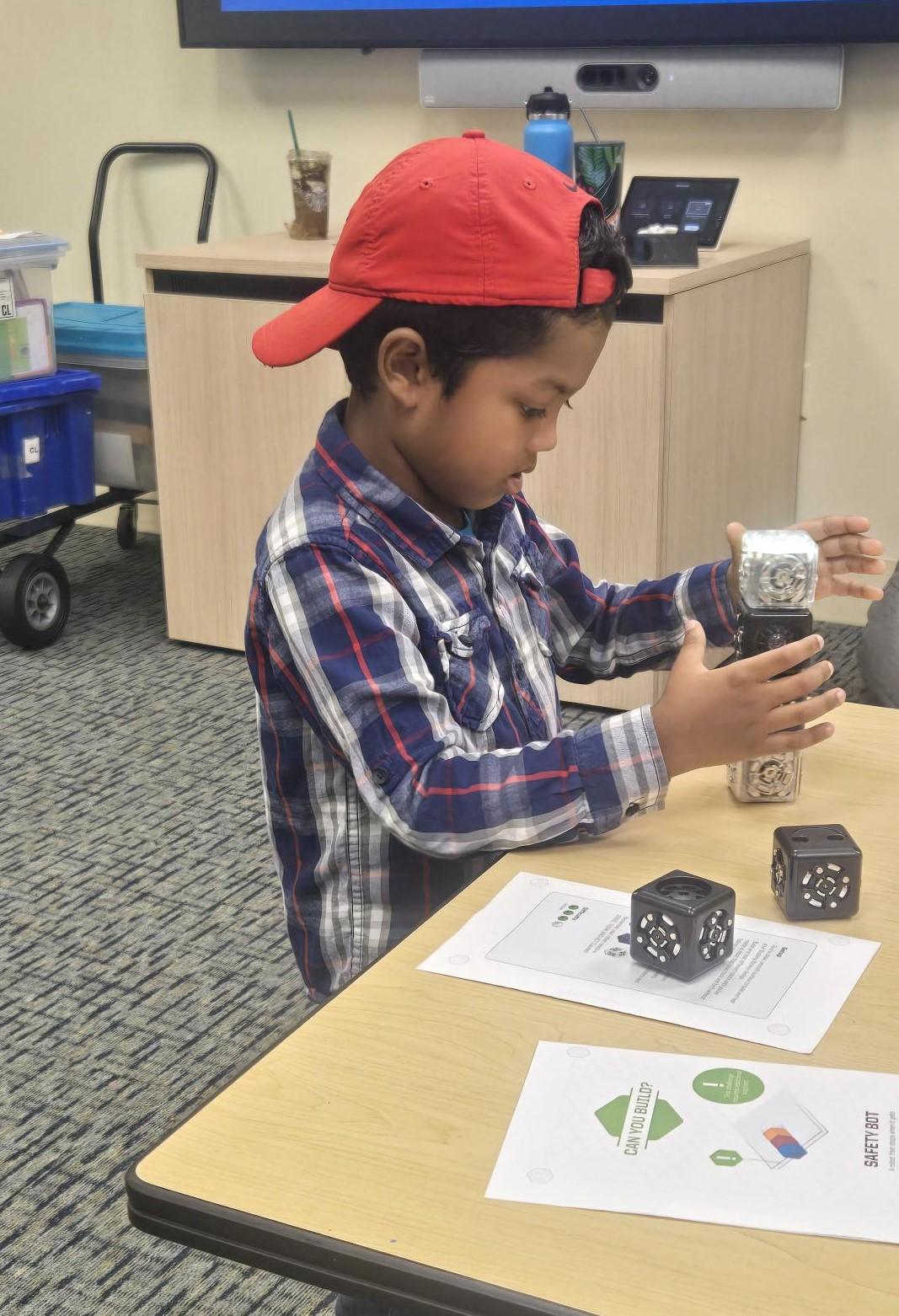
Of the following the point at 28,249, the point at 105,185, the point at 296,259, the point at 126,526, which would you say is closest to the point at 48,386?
the point at 28,249

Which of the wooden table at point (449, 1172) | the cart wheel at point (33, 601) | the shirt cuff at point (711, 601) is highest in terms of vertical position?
the shirt cuff at point (711, 601)

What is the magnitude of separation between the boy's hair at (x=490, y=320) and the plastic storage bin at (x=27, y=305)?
2.02m

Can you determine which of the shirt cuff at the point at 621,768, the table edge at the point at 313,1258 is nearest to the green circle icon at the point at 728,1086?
the table edge at the point at 313,1258

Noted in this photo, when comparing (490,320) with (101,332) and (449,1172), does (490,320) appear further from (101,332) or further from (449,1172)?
(101,332)

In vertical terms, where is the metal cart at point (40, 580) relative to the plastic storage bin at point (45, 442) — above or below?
below

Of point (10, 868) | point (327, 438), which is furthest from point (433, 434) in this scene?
point (10, 868)

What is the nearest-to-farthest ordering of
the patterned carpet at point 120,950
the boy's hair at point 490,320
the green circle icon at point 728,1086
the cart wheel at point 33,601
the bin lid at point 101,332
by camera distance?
1. the green circle icon at point 728,1086
2. the boy's hair at point 490,320
3. the patterned carpet at point 120,950
4. the cart wheel at point 33,601
5. the bin lid at point 101,332

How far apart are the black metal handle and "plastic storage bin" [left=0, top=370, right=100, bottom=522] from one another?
58 centimetres

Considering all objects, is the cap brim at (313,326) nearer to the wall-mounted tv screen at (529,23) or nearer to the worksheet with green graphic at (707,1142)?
the worksheet with green graphic at (707,1142)

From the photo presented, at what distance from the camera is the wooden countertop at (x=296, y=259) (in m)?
2.49

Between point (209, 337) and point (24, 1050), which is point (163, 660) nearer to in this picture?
point (209, 337)

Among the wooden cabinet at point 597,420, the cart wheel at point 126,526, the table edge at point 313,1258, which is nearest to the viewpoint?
the table edge at point 313,1258

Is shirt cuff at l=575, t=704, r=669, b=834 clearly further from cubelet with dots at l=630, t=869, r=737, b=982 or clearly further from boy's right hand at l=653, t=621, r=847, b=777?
cubelet with dots at l=630, t=869, r=737, b=982

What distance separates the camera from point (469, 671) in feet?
3.51
